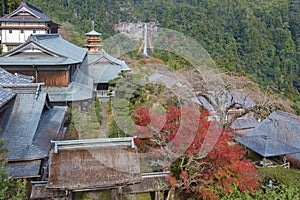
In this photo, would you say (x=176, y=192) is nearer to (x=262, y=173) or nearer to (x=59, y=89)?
(x=262, y=173)

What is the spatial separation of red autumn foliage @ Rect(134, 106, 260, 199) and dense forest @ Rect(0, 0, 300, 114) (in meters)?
37.7

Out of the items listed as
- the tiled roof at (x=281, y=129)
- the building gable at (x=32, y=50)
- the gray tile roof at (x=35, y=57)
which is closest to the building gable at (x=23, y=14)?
the gray tile roof at (x=35, y=57)

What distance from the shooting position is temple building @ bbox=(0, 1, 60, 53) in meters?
23.2

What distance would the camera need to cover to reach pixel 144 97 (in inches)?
502

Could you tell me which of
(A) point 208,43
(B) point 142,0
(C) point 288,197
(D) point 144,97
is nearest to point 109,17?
(A) point 208,43

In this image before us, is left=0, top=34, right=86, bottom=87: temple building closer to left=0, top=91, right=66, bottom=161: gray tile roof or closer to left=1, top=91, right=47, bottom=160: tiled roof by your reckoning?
left=0, top=91, right=66, bottom=161: gray tile roof

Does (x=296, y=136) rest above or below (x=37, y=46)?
below

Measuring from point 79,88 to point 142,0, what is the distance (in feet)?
229

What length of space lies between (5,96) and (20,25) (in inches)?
726

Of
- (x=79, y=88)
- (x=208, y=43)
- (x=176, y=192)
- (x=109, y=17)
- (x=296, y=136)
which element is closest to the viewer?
(x=176, y=192)

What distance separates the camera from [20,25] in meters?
23.8

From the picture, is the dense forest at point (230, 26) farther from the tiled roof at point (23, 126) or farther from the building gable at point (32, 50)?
the tiled roof at point (23, 126)

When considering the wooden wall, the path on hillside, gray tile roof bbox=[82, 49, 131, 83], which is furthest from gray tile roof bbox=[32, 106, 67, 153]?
gray tile roof bbox=[82, 49, 131, 83]

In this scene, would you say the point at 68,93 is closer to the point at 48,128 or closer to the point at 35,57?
the point at 35,57
